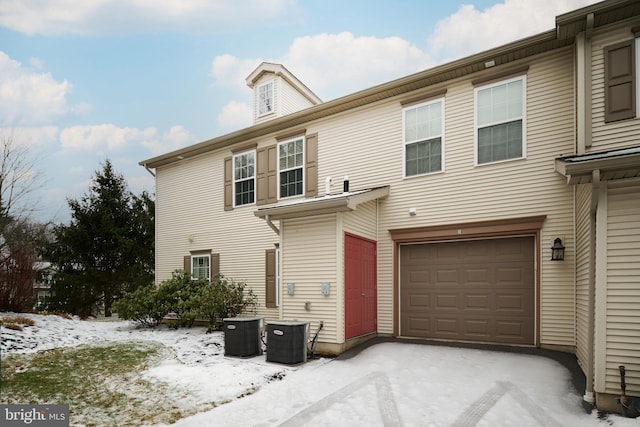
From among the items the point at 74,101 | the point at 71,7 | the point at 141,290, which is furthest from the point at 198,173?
the point at 74,101

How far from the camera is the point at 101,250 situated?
18.6 m

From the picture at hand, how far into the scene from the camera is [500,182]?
714cm

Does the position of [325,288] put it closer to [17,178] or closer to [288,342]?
[288,342]

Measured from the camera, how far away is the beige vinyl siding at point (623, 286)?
4.31 metres

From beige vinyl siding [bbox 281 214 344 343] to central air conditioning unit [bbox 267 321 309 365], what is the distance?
0.58 metres

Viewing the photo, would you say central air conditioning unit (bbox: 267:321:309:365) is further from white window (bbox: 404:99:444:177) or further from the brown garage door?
white window (bbox: 404:99:444:177)

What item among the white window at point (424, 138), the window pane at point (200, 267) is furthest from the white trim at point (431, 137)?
the window pane at point (200, 267)

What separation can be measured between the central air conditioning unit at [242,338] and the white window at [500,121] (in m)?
5.54

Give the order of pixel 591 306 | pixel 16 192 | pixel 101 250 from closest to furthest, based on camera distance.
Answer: pixel 591 306
pixel 16 192
pixel 101 250

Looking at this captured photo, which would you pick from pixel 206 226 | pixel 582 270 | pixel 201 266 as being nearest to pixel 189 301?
pixel 201 266

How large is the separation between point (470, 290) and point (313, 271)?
3.11m

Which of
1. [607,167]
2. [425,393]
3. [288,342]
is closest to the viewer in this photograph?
[607,167]

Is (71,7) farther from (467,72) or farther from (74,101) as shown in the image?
(74,101)

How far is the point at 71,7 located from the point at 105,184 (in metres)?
10.2
